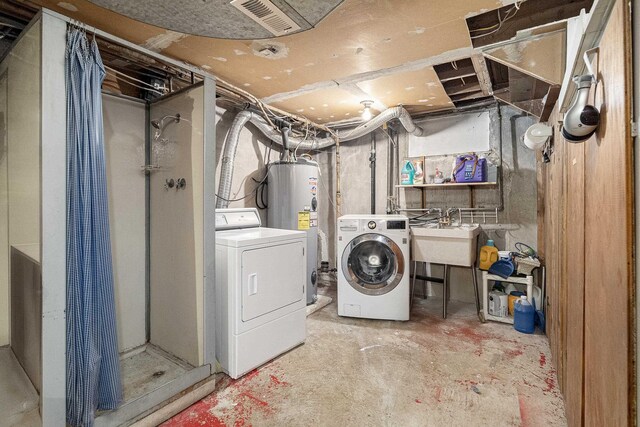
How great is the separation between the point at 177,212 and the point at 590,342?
7.49 feet

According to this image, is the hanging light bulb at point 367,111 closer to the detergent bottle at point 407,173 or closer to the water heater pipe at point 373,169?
the water heater pipe at point 373,169

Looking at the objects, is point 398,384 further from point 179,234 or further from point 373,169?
point 373,169

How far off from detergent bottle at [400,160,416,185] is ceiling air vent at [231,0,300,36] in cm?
239

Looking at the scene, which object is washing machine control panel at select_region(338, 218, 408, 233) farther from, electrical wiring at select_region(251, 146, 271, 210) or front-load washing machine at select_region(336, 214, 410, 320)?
electrical wiring at select_region(251, 146, 271, 210)

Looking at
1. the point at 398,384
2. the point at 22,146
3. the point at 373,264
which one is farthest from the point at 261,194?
the point at 398,384

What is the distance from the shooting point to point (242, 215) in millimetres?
2840

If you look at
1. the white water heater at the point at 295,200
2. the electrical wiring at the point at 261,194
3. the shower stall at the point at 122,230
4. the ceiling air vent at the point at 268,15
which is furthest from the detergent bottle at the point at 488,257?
the ceiling air vent at the point at 268,15

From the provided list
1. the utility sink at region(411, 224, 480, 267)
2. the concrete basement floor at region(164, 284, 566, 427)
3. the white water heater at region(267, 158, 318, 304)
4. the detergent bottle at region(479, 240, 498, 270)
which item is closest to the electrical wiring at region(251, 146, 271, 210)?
the white water heater at region(267, 158, 318, 304)

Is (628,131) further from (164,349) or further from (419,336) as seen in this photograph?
(164,349)

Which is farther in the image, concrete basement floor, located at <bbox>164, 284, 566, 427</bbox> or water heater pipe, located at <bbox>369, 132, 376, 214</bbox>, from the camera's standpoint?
water heater pipe, located at <bbox>369, 132, 376, 214</bbox>

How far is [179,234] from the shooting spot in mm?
2141

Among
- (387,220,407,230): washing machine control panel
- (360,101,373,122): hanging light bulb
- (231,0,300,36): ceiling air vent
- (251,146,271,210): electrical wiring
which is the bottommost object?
(387,220,407,230): washing machine control panel

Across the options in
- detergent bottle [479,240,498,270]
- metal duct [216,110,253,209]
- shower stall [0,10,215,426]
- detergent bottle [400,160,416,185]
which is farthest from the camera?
detergent bottle [400,160,416,185]

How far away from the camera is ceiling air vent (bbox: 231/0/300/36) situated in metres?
1.45
